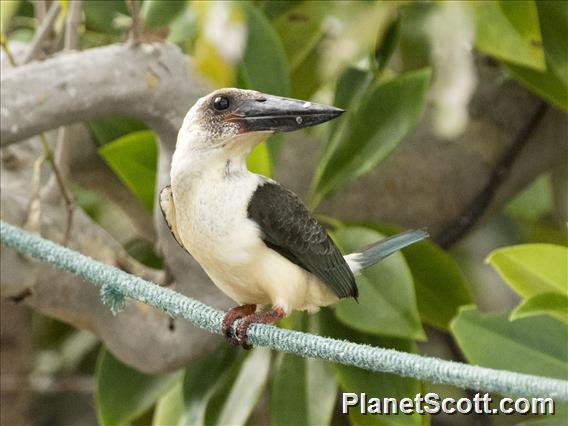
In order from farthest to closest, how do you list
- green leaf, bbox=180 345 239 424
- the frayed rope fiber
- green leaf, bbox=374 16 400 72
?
green leaf, bbox=374 16 400 72 → green leaf, bbox=180 345 239 424 → the frayed rope fiber

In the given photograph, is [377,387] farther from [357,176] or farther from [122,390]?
[122,390]

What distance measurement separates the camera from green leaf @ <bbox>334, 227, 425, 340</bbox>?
53.8 inches

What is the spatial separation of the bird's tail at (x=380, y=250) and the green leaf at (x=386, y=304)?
0.25 m

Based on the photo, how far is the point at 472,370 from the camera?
2.31 ft

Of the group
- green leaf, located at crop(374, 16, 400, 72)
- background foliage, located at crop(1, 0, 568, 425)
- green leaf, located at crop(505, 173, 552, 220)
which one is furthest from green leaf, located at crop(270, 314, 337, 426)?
green leaf, located at crop(505, 173, 552, 220)

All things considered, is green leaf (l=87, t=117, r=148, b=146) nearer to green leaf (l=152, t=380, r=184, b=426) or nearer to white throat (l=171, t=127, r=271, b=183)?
green leaf (l=152, t=380, r=184, b=426)

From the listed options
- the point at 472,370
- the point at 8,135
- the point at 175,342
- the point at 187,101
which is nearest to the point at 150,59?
the point at 187,101

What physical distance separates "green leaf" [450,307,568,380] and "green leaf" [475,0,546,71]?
374 millimetres

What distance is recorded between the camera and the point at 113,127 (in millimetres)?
1635

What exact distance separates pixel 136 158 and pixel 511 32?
1.89 feet

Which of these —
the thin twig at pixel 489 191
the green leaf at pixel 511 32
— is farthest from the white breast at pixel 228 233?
the thin twig at pixel 489 191

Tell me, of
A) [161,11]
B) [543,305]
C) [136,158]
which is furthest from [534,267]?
[161,11]

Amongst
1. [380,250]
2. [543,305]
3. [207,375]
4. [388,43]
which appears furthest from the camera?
[388,43]

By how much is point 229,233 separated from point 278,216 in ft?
0.18
